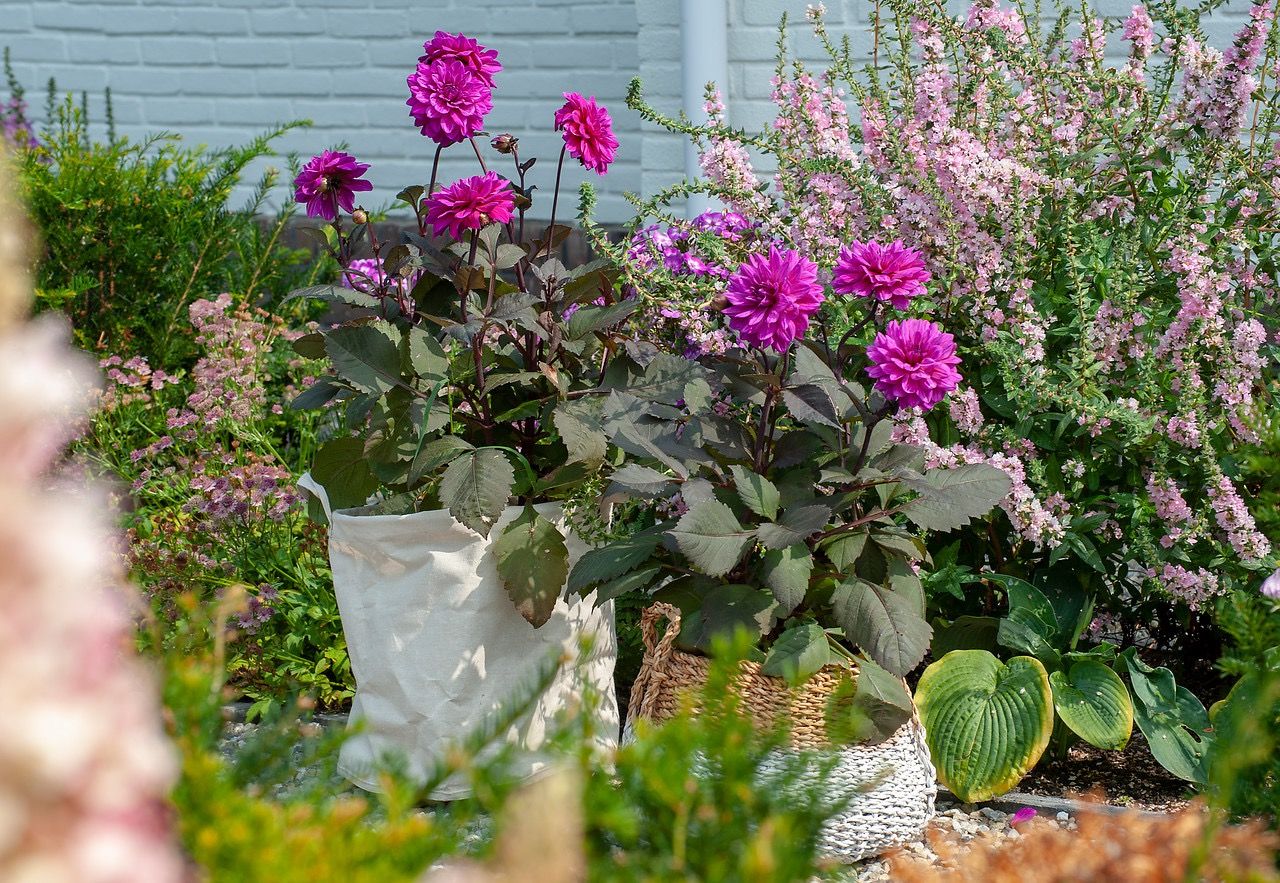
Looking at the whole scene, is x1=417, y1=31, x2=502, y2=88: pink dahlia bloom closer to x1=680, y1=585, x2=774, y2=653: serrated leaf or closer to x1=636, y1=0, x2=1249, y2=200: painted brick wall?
x1=680, y1=585, x2=774, y2=653: serrated leaf

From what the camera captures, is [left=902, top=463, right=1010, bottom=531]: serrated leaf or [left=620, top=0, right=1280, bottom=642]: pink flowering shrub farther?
[left=620, top=0, right=1280, bottom=642]: pink flowering shrub

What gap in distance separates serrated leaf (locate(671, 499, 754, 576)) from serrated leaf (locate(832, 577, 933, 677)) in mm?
153

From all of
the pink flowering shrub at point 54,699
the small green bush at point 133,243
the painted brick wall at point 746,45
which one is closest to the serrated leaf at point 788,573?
the pink flowering shrub at point 54,699

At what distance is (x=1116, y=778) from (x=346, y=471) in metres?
1.30

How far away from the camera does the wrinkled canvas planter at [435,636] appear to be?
1.77m

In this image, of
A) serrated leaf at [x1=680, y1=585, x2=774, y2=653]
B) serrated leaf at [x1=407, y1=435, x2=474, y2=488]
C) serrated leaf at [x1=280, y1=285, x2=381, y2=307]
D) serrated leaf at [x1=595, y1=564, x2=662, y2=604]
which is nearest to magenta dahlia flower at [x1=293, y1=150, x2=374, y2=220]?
serrated leaf at [x1=280, y1=285, x2=381, y2=307]

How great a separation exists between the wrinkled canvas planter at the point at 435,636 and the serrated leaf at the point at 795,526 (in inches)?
13.1

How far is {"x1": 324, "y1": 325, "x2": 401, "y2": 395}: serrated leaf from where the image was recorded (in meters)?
1.74

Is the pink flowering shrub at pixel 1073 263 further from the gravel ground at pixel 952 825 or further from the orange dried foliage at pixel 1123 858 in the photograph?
the orange dried foliage at pixel 1123 858

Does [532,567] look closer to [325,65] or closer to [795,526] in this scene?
[795,526]

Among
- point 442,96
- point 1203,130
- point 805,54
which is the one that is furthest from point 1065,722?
point 805,54

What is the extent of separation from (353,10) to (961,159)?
259 centimetres

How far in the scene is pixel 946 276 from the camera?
2.07 metres

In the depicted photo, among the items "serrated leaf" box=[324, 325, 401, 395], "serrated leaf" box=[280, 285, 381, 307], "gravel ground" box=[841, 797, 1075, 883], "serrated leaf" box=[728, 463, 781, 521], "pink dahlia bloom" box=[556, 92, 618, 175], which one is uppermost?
"pink dahlia bloom" box=[556, 92, 618, 175]
